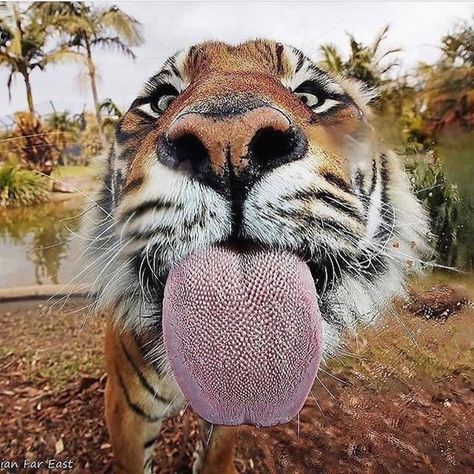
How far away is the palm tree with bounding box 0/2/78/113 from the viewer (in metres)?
1.78

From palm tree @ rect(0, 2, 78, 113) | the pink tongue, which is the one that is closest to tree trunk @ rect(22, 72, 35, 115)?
palm tree @ rect(0, 2, 78, 113)

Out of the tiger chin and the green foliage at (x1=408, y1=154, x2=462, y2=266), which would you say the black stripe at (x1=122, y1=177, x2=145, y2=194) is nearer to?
the tiger chin

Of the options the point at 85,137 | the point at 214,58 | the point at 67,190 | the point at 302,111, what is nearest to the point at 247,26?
the point at 214,58

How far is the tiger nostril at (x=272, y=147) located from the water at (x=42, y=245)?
60 centimetres

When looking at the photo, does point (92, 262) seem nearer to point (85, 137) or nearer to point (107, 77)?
point (85, 137)

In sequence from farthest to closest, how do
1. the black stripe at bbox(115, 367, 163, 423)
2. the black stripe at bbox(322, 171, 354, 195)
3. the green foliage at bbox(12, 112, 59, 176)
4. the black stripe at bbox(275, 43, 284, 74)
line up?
the black stripe at bbox(115, 367, 163, 423) → the green foliage at bbox(12, 112, 59, 176) → the black stripe at bbox(275, 43, 284, 74) → the black stripe at bbox(322, 171, 354, 195)

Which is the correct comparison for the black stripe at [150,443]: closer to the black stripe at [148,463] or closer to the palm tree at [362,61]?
the black stripe at [148,463]

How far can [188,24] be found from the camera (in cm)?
178

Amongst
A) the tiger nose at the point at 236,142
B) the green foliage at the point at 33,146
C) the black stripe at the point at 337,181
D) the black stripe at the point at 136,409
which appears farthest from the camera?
the black stripe at the point at 136,409

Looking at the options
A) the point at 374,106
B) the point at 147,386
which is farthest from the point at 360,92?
the point at 147,386

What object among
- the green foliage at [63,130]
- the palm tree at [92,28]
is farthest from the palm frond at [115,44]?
the green foliage at [63,130]

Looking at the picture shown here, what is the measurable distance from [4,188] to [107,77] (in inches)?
16.7

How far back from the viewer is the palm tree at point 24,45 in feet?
5.84

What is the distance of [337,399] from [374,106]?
850mm
